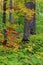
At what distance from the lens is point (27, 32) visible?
13.8 metres

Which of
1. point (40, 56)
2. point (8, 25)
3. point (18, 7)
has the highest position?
point (18, 7)

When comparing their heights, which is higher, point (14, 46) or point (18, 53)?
point (14, 46)

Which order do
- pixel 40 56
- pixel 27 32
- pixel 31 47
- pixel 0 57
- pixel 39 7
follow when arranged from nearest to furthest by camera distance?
1. pixel 0 57
2. pixel 40 56
3. pixel 31 47
4. pixel 27 32
5. pixel 39 7

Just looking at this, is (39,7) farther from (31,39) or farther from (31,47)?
(31,47)

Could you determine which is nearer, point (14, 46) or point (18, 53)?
point (18, 53)

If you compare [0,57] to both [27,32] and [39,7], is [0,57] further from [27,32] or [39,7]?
[39,7]

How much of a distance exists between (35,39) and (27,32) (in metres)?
1.15

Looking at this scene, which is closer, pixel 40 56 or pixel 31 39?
pixel 40 56

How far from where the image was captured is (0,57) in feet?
32.9

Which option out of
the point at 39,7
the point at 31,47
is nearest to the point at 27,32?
the point at 31,47

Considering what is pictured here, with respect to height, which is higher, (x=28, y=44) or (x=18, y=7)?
(x=18, y=7)

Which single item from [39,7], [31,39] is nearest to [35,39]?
[31,39]

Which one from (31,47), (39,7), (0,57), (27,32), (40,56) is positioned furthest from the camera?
(39,7)

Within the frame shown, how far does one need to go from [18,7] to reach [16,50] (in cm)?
241
